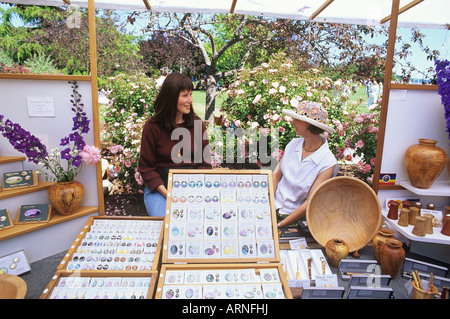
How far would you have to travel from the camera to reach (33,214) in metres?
1.97

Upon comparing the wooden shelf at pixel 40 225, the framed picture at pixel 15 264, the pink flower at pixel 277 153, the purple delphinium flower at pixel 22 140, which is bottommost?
the framed picture at pixel 15 264

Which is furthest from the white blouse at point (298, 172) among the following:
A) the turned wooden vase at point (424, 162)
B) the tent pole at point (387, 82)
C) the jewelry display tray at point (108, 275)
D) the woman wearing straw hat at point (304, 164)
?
the jewelry display tray at point (108, 275)

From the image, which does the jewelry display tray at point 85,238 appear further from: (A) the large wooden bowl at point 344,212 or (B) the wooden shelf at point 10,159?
(A) the large wooden bowl at point 344,212

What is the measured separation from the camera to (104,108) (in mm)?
4238

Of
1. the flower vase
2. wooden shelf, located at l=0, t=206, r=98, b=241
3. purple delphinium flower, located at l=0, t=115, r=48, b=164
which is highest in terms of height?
purple delphinium flower, located at l=0, t=115, r=48, b=164

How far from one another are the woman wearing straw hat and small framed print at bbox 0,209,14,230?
6.27 ft

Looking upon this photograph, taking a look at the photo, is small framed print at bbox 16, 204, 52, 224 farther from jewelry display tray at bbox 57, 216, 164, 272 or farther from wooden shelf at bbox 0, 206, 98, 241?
jewelry display tray at bbox 57, 216, 164, 272

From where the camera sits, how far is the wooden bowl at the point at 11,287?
51.3 inches

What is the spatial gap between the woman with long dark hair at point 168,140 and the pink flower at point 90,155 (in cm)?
34

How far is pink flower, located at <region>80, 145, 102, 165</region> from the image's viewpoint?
79.0 inches

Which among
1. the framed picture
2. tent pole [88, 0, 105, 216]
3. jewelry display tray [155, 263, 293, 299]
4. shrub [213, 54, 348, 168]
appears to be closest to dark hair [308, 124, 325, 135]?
shrub [213, 54, 348, 168]

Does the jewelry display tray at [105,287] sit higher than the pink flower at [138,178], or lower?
lower

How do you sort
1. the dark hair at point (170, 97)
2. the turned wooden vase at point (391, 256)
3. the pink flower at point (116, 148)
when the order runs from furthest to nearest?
1. the pink flower at point (116, 148)
2. the dark hair at point (170, 97)
3. the turned wooden vase at point (391, 256)
